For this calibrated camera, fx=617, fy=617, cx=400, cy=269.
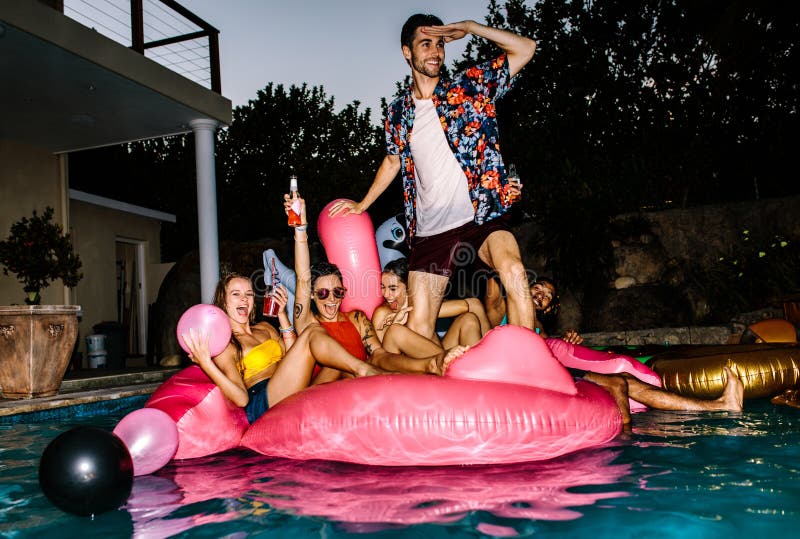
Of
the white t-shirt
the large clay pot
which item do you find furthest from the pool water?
the large clay pot

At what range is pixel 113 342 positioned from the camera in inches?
406

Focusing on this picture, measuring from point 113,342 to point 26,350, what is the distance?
5.01 meters

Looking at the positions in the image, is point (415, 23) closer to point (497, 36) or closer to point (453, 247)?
point (497, 36)

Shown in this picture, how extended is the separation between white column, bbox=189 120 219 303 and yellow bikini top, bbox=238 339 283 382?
4318mm

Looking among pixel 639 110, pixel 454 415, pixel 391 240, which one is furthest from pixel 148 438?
pixel 639 110

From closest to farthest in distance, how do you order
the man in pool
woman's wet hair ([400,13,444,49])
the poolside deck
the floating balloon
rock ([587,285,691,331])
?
1. woman's wet hair ([400,13,444,49])
2. the man in pool
3. the poolside deck
4. the floating balloon
5. rock ([587,285,691,331])

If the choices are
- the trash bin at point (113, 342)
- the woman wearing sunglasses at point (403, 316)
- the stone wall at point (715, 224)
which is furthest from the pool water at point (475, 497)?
the stone wall at point (715, 224)

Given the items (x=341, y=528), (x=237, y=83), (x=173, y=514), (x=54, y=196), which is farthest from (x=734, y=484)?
(x=237, y=83)

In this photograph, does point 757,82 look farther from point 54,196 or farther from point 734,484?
point 54,196

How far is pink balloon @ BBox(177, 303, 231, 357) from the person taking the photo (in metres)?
3.22

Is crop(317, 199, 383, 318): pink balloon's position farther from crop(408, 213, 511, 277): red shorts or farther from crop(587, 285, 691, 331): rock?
crop(587, 285, 691, 331): rock

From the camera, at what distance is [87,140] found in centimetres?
909

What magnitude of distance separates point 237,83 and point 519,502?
85.0ft

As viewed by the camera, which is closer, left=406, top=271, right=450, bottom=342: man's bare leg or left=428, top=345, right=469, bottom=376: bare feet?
left=428, top=345, right=469, bottom=376: bare feet
